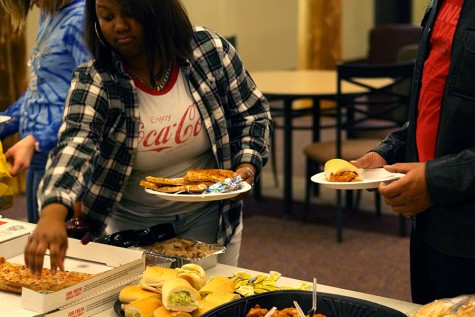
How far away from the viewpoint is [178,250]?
2.17 meters

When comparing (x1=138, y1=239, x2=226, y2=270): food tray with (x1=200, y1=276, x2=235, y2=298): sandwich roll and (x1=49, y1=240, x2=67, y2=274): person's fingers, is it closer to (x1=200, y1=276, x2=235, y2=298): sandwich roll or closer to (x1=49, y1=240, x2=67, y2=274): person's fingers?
→ (x1=200, y1=276, x2=235, y2=298): sandwich roll

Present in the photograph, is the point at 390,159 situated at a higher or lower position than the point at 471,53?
lower

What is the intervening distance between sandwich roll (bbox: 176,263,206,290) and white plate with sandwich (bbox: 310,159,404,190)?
33cm

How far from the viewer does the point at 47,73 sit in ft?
8.91

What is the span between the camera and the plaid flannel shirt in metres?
2.12

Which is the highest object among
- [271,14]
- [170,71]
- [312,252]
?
[170,71]

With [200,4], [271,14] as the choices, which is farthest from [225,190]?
[271,14]

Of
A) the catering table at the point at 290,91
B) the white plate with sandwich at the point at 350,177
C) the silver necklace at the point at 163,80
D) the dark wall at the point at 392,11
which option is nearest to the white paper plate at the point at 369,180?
the white plate with sandwich at the point at 350,177

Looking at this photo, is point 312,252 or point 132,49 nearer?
point 132,49

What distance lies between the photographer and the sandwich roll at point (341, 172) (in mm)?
1913

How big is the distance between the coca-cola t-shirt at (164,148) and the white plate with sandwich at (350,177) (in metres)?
0.43

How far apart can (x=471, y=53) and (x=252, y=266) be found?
290cm

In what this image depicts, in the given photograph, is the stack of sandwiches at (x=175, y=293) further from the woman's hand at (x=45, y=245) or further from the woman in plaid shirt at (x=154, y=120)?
the woman in plaid shirt at (x=154, y=120)

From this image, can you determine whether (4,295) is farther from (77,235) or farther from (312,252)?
(312,252)
